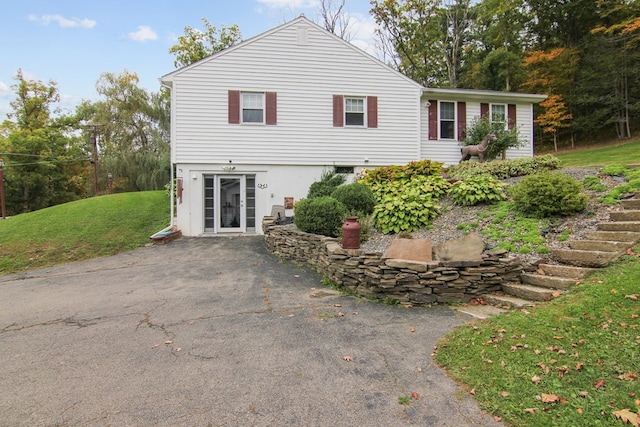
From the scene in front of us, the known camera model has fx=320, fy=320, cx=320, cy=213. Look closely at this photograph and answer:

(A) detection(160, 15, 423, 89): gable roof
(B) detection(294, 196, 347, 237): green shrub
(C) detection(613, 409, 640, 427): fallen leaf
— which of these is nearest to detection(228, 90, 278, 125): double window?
(A) detection(160, 15, 423, 89): gable roof

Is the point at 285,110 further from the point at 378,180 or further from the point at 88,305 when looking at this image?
the point at 88,305

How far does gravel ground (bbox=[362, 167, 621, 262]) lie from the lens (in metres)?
4.96

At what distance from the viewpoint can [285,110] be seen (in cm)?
1140

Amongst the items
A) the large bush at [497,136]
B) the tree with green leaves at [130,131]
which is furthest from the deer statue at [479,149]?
the tree with green leaves at [130,131]

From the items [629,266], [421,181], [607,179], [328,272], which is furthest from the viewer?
[421,181]

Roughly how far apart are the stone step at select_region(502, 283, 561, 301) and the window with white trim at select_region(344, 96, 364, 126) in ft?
28.7

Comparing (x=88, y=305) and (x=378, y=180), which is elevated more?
(x=378, y=180)

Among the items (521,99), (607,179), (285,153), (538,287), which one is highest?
(521,99)

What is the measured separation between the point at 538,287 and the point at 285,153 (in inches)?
347

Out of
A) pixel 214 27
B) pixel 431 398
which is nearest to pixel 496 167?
pixel 431 398

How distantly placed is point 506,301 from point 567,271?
902 mm

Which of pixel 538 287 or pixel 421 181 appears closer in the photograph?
pixel 538 287

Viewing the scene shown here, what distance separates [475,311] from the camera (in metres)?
4.14

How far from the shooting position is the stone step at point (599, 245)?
13.9 feet
